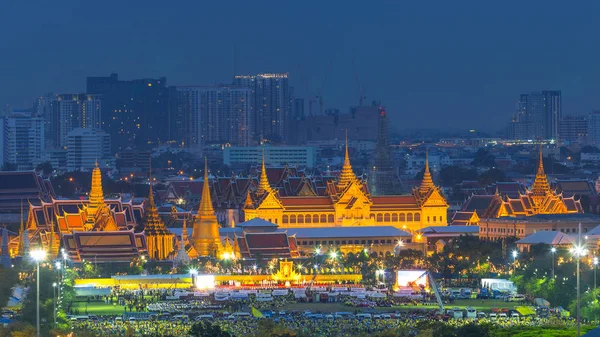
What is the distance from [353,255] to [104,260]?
11.3m

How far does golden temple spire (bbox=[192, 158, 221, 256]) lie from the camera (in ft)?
304

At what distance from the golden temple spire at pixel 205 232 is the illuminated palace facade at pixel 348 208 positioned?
890 cm

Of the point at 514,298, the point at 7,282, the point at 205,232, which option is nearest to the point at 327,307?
the point at 514,298

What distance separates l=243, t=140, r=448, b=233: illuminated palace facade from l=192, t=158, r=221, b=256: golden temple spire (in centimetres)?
890

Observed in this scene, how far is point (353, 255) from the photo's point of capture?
9100 centimetres

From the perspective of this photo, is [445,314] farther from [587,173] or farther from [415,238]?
[587,173]

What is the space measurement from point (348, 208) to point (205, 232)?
14.4m

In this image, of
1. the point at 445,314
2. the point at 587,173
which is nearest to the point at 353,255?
the point at 445,314

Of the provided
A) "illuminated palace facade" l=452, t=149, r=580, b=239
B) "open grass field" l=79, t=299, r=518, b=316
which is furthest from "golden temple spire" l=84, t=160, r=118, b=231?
"illuminated palace facade" l=452, t=149, r=580, b=239

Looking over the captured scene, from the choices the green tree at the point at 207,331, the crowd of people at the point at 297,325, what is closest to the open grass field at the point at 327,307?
the crowd of people at the point at 297,325

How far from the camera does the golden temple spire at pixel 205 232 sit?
3647 inches

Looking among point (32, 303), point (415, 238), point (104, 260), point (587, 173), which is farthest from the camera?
point (587, 173)

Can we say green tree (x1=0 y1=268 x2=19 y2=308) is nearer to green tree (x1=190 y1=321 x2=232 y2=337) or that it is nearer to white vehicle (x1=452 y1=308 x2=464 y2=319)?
green tree (x1=190 y1=321 x2=232 y2=337)

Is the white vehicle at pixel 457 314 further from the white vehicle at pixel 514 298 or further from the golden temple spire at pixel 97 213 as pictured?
the golden temple spire at pixel 97 213
